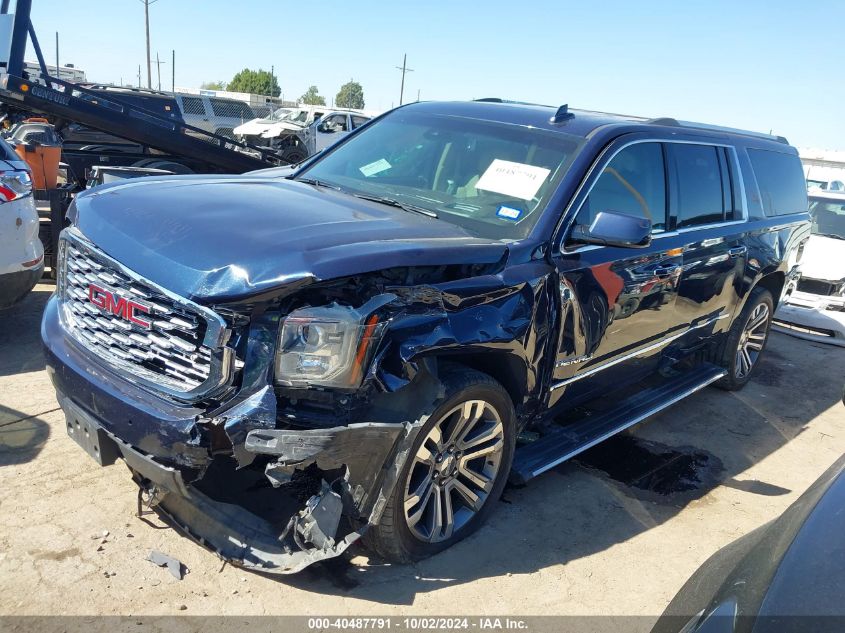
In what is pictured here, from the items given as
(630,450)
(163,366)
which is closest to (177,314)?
(163,366)

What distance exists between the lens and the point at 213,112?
76.0 ft

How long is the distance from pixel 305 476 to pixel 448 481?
759 millimetres

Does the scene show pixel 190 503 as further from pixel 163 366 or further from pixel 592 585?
pixel 592 585

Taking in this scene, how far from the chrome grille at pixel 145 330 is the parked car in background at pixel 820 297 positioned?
25.3 ft

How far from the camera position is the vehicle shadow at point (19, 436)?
12.1ft

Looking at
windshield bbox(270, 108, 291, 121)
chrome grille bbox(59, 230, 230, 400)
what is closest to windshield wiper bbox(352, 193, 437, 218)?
chrome grille bbox(59, 230, 230, 400)

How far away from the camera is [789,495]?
4.41 meters

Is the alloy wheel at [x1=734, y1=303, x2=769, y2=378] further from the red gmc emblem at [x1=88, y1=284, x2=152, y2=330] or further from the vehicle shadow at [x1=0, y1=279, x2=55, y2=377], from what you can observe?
the vehicle shadow at [x1=0, y1=279, x2=55, y2=377]

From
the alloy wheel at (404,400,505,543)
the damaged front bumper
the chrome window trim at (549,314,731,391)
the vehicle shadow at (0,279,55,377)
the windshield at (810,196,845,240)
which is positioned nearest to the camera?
the damaged front bumper

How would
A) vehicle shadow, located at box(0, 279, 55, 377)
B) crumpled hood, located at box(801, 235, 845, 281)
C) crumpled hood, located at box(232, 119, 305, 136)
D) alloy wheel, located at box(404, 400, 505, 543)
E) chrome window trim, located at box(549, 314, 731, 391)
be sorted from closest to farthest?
alloy wheel, located at box(404, 400, 505, 543), chrome window trim, located at box(549, 314, 731, 391), vehicle shadow, located at box(0, 279, 55, 377), crumpled hood, located at box(801, 235, 845, 281), crumpled hood, located at box(232, 119, 305, 136)

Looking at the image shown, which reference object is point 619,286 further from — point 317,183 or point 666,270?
point 317,183

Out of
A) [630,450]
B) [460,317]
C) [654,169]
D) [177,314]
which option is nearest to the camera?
[177,314]

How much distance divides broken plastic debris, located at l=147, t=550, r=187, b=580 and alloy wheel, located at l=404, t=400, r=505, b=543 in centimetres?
99

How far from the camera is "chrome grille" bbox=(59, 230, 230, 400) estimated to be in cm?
257
